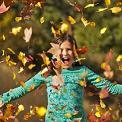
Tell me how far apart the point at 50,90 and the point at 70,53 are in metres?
0.43

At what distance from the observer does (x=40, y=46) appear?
33.9ft

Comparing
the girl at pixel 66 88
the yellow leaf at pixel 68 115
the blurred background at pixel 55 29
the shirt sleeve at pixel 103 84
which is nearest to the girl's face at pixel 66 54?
the girl at pixel 66 88

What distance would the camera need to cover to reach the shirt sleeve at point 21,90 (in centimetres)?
602

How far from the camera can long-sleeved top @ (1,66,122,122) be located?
6.04 m

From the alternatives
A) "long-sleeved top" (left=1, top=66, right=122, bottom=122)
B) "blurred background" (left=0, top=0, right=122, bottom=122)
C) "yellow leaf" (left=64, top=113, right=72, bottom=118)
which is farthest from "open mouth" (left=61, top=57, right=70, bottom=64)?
"blurred background" (left=0, top=0, right=122, bottom=122)

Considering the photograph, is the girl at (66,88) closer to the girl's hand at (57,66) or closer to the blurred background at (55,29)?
the girl's hand at (57,66)

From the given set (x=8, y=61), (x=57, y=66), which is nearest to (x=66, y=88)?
(x=57, y=66)

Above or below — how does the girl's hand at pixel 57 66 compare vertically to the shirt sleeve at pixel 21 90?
above

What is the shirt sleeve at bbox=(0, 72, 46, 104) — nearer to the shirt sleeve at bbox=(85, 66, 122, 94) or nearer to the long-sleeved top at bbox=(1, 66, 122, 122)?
the long-sleeved top at bbox=(1, 66, 122, 122)

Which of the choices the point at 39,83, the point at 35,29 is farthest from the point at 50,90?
the point at 35,29

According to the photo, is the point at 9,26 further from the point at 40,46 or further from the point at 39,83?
the point at 39,83

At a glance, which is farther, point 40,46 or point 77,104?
point 40,46

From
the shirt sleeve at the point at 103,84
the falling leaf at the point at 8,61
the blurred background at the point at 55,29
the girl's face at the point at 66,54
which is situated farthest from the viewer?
the blurred background at the point at 55,29

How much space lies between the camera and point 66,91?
607 centimetres
